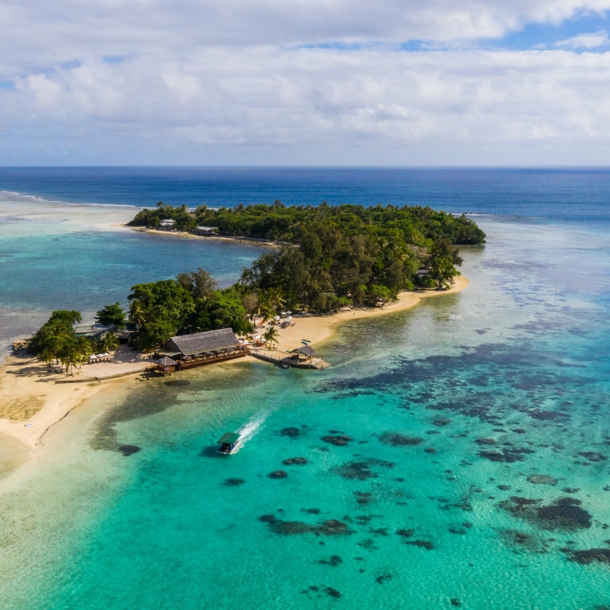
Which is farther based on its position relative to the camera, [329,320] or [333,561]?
[329,320]

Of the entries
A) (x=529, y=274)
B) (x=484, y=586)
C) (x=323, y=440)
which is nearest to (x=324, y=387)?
(x=323, y=440)

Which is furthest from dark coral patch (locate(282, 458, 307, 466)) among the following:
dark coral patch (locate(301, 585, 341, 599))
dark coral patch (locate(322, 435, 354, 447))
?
dark coral patch (locate(301, 585, 341, 599))

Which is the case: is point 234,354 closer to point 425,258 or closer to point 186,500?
point 186,500

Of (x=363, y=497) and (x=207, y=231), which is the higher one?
(x=207, y=231)

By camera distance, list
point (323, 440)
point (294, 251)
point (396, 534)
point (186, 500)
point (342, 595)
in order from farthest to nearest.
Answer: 1. point (294, 251)
2. point (323, 440)
3. point (186, 500)
4. point (396, 534)
5. point (342, 595)

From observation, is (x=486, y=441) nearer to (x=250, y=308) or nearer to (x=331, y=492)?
(x=331, y=492)

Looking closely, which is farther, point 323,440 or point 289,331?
point 289,331

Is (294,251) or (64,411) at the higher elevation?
(294,251)

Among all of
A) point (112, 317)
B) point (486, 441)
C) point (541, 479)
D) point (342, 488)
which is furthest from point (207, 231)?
point (541, 479)

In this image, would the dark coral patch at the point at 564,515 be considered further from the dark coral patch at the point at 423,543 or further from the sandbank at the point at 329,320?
the sandbank at the point at 329,320
